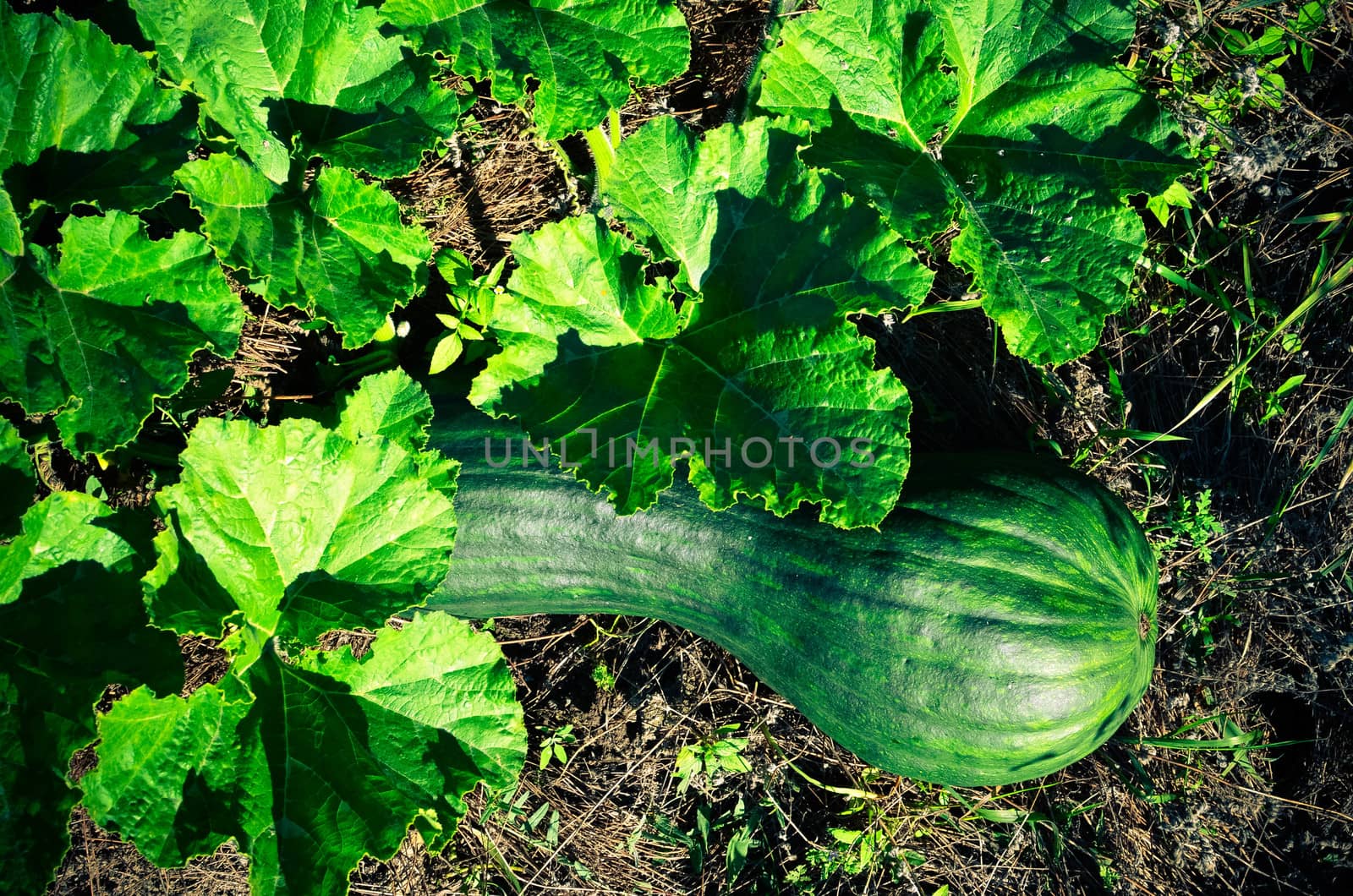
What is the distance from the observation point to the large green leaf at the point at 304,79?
287cm

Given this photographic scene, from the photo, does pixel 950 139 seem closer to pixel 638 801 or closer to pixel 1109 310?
pixel 1109 310

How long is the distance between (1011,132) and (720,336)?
3.85ft

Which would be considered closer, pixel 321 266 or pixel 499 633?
pixel 321 266

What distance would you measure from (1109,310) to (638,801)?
264cm

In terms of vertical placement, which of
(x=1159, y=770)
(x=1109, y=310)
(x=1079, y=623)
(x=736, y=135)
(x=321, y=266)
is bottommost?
(x=1159, y=770)

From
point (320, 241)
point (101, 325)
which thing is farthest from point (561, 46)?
point (101, 325)

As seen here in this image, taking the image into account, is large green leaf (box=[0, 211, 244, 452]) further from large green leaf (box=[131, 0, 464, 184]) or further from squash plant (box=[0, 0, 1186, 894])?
large green leaf (box=[131, 0, 464, 184])

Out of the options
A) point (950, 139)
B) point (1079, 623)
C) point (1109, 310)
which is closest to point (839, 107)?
point (950, 139)

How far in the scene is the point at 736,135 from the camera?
9.49 ft

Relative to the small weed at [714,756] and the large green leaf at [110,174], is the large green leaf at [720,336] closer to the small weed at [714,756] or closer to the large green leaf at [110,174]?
the large green leaf at [110,174]

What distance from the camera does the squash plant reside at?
9.12ft

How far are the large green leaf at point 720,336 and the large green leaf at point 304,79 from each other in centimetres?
61

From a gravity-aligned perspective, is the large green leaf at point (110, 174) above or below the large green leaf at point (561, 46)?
below

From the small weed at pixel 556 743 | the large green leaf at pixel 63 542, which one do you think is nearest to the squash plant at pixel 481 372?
the large green leaf at pixel 63 542
